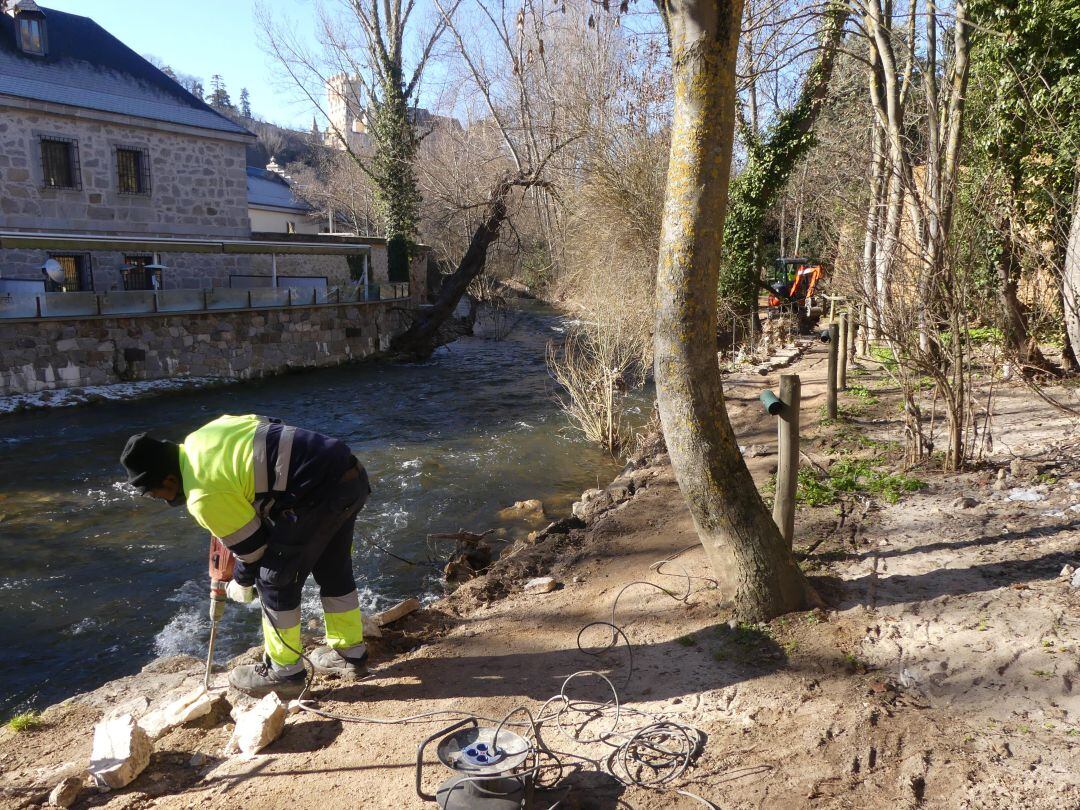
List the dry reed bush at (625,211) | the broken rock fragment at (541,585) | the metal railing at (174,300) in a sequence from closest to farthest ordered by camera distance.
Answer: the broken rock fragment at (541,585), the metal railing at (174,300), the dry reed bush at (625,211)

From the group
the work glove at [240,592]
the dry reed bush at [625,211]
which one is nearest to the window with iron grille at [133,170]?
the dry reed bush at [625,211]

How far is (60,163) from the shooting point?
21453 mm

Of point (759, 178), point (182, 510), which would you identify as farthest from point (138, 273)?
point (759, 178)

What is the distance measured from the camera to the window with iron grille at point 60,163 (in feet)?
69.0

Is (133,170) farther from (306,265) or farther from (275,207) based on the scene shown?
(275,207)

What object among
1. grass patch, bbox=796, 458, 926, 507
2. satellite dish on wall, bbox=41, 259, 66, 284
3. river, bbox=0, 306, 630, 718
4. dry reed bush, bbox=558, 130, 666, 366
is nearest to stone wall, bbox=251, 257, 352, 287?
river, bbox=0, 306, 630, 718

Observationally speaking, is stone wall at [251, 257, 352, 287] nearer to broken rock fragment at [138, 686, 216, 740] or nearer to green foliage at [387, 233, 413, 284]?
green foliage at [387, 233, 413, 284]

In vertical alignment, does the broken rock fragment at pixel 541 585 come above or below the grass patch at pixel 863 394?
below

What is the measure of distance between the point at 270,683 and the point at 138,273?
21.0 meters

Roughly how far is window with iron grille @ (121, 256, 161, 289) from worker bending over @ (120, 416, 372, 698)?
19.8 metres

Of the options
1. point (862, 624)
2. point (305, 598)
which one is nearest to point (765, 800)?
point (862, 624)

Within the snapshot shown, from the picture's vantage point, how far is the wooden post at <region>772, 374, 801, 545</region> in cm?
463

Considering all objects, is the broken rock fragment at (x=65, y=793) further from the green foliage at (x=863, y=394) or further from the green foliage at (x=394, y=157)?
the green foliage at (x=394, y=157)

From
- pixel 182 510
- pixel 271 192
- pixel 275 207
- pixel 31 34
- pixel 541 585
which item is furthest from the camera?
pixel 271 192
